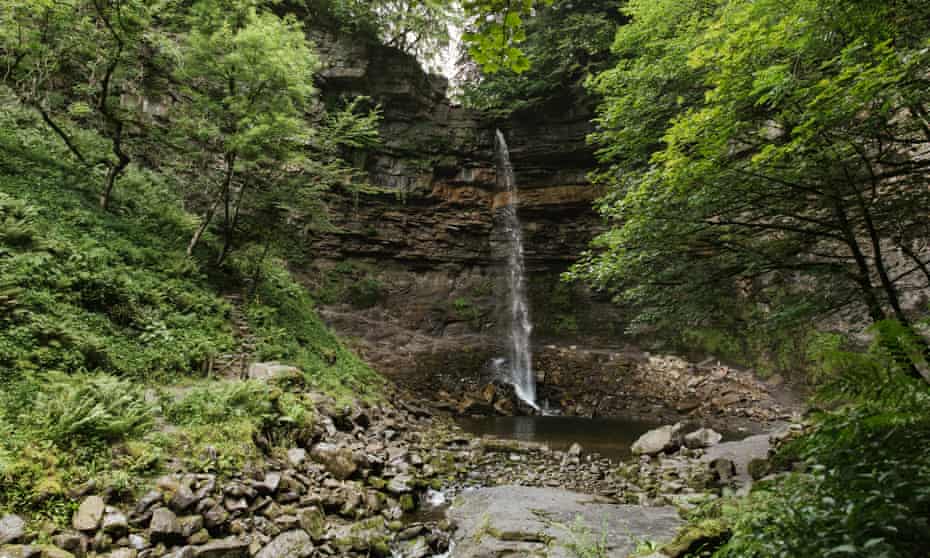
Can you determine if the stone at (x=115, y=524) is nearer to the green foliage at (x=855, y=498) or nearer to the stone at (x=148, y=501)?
the stone at (x=148, y=501)

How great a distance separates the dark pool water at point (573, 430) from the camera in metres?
10.2

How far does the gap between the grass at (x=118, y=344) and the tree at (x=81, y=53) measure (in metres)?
0.63

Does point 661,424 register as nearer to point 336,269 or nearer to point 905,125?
point 905,125

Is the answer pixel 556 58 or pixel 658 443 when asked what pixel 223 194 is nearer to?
pixel 658 443

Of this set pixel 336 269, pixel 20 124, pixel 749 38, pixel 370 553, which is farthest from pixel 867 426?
pixel 336 269

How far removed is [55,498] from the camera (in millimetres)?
3723

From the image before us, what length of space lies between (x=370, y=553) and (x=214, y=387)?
3.58 meters

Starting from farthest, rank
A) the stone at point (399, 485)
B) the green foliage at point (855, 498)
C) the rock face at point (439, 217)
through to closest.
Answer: the rock face at point (439, 217), the stone at point (399, 485), the green foliage at point (855, 498)

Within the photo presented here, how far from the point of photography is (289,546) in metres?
4.25

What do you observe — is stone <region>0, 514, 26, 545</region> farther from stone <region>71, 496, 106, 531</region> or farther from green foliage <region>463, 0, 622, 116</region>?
green foliage <region>463, 0, 622, 116</region>

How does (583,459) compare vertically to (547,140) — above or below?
below

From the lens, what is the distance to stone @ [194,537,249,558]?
12.5ft

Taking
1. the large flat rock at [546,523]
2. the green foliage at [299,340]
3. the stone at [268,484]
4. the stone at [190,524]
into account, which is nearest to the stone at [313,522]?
the stone at [268,484]

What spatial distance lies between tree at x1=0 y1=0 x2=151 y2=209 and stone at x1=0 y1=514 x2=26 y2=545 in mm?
8042
